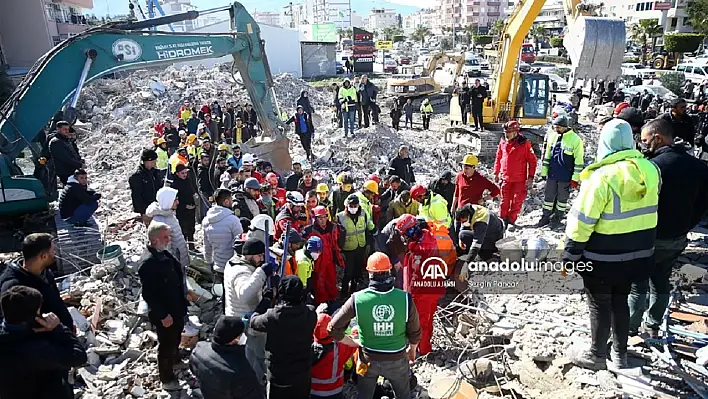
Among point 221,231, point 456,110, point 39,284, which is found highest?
point 39,284

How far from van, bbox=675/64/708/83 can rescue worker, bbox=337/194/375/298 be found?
26793 mm

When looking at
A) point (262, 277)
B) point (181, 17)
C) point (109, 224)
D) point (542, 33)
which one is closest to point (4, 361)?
point (262, 277)

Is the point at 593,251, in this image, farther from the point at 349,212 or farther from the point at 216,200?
the point at 216,200

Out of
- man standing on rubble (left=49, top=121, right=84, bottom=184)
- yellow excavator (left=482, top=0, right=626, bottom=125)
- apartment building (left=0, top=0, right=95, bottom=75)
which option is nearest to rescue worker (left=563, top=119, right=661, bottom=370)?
man standing on rubble (left=49, top=121, right=84, bottom=184)

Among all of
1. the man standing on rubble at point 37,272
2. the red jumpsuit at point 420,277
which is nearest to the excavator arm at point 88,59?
the man standing on rubble at point 37,272

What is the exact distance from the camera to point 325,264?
5.36 m

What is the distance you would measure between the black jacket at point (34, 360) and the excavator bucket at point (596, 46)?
13023mm

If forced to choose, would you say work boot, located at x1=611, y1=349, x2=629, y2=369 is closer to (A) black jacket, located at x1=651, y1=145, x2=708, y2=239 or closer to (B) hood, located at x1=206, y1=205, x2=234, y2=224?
(A) black jacket, located at x1=651, y1=145, x2=708, y2=239

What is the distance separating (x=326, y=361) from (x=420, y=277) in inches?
53.5

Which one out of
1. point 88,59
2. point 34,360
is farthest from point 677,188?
point 88,59

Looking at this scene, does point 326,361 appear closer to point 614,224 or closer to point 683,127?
point 614,224

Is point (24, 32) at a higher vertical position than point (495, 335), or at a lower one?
higher

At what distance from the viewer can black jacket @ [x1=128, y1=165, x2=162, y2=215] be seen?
21.7 ft

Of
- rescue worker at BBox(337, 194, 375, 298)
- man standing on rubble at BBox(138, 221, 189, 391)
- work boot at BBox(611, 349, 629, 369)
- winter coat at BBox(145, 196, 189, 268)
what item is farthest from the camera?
rescue worker at BBox(337, 194, 375, 298)
